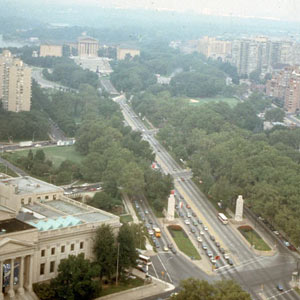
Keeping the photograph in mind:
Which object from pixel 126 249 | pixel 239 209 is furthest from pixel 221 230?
pixel 126 249

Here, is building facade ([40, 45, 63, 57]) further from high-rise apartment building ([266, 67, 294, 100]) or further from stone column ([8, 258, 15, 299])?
stone column ([8, 258, 15, 299])

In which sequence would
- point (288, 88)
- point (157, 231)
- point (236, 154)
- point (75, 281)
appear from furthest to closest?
point (288, 88) < point (236, 154) < point (157, 231) < point (75, 281)

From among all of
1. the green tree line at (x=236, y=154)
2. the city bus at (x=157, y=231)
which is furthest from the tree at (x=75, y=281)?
the green tree line at (x=236, y=154)

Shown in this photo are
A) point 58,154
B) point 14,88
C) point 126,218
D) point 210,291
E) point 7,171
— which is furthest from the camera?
point 14,88

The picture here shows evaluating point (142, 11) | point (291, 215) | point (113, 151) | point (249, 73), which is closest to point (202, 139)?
point (113, 151)

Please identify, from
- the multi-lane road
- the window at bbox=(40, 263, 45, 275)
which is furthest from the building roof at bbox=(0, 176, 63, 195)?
the multi-lane road

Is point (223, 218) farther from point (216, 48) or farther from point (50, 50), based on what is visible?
point (216, 48)

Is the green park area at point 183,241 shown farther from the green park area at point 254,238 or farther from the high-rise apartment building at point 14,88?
the high-rise apartment building at point 14,88
